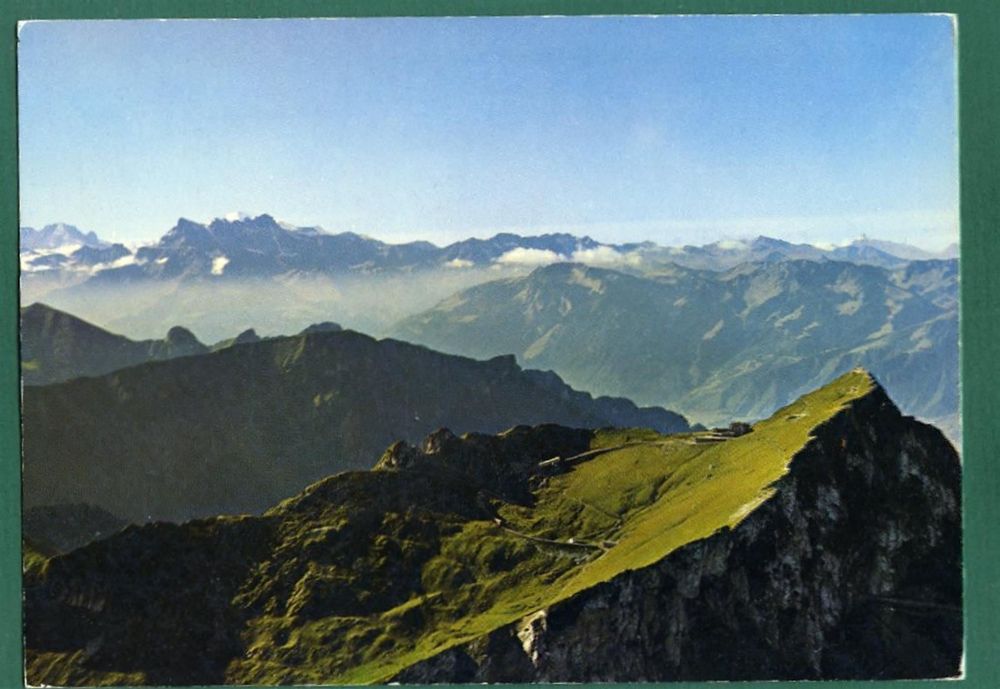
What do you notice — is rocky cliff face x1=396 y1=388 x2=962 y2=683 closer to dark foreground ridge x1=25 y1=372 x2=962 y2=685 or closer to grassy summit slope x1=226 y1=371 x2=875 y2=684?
dark foreground ridge x1=25 y1=372 x2=962 y2=685

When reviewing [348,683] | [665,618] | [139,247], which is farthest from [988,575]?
[139,247]

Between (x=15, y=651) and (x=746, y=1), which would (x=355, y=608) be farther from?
(x=746, y=1)

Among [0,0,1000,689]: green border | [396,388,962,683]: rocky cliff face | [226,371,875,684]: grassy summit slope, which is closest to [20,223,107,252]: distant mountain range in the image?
[0,0,1000,689]: green border

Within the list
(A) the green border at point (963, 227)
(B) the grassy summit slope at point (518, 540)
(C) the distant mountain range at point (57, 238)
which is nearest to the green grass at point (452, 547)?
(B) the grassy summit slope at point (518, 540)

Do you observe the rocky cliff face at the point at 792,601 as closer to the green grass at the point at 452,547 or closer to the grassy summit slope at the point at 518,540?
the green grass at the point at 452,547

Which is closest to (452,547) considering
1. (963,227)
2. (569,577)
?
(569,577)

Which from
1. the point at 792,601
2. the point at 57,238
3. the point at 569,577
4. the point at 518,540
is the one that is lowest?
the point at 792,601

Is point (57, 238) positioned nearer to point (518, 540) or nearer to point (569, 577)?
point (518, 540)
